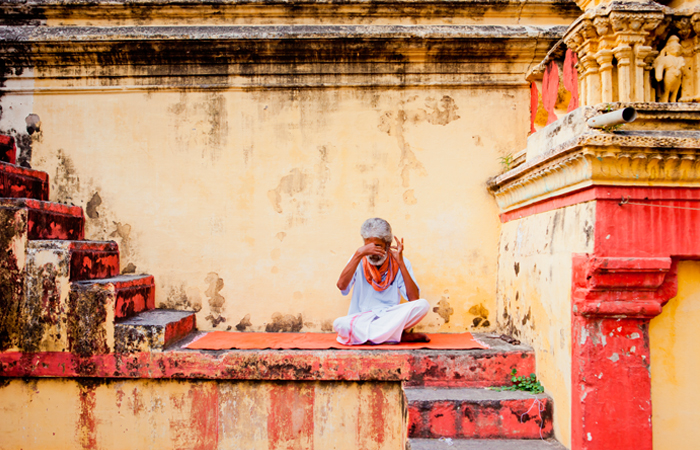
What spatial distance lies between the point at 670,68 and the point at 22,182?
17.5 ft

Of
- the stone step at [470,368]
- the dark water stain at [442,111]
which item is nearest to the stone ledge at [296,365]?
the stone step at [470,368]

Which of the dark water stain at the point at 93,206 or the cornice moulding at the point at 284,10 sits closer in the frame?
the dark water stain at the point at 93,206

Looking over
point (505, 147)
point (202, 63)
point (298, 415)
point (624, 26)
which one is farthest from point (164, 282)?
point (624, 26)

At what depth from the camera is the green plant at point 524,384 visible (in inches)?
127

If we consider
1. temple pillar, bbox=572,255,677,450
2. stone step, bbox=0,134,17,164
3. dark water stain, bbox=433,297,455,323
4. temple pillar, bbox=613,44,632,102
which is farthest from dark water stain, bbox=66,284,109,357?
temple pillar, bbox=613,44,632,102

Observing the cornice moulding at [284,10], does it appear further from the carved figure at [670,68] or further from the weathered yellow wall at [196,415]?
the weathered yellow wall at [196,415]

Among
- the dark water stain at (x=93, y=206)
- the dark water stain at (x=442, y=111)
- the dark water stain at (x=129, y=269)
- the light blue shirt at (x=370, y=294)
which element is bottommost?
the light blue shirt at (x=370, y=294)

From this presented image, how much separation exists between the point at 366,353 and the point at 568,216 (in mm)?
1774

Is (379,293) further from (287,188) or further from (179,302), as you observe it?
(179,302)

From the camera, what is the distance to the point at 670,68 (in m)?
2.80

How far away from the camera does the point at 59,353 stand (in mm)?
3504

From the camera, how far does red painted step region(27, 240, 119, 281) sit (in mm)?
3570

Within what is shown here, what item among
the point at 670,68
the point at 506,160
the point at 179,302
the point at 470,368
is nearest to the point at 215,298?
the point at 179,302

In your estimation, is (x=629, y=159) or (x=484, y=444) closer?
(x=629, y=159)
